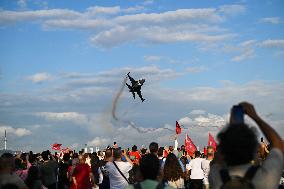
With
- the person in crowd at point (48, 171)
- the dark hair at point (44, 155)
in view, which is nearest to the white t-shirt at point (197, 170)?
the person in crowd at point (48, 171)

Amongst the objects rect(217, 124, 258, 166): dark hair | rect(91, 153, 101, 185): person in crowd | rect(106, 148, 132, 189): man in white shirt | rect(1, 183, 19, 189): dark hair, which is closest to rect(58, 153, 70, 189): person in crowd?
rect(91, 153, 101, 185): person in crowd

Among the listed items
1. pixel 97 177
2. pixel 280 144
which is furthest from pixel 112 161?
pixel 280 144

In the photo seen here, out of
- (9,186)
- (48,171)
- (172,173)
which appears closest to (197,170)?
(48,171)

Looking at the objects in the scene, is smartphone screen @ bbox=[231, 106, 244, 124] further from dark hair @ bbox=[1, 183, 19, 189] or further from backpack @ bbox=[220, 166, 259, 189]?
dark hair @ bbox=[1, 183, 19, 189]

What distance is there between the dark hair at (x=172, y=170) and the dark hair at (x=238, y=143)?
18.1 feet

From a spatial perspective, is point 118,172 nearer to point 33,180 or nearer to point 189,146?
point 33,180

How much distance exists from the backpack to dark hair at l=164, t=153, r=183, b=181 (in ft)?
17.9

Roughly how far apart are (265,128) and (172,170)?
5.47 metres

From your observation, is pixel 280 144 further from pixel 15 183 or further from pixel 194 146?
pixel 194 146

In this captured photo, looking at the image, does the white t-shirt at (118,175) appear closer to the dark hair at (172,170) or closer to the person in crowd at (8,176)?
the dark hair at (172,170)

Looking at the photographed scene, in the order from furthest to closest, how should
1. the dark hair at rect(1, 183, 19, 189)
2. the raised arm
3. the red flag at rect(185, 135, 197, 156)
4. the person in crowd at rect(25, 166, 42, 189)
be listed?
the red flag at rect(185, 135, 197, 156) < the person in crowd at rect(25, 166, 42, 189) < the dark hair at rect(1, 183, 19, 189) < the raised arm

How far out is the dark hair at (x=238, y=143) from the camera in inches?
161

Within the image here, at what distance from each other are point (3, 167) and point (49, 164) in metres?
7.22

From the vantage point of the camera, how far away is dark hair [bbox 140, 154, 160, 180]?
5410mm
